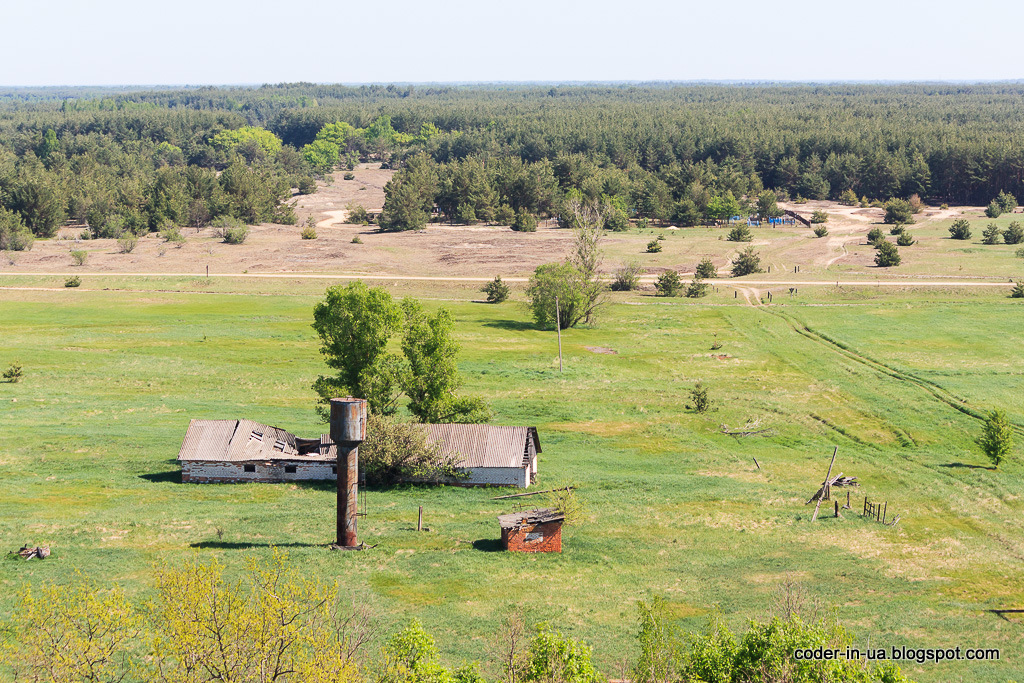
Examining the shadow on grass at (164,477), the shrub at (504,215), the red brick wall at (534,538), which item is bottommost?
the shadow on grass at (164,477)

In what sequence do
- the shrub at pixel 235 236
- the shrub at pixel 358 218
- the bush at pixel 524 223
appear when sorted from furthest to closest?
the shrub at pixel 358 218 < the bush at pixel 524 223 < the shrub at pixel 235 236

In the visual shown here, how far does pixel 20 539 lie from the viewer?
127 ft

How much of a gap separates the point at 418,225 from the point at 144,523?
129 meters

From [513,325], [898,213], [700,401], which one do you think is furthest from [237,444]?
[898,213]

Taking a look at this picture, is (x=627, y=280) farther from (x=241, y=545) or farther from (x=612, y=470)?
(x=241, y=545)

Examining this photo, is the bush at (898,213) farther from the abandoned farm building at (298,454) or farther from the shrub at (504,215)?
the abandoned farm building at (298,454)

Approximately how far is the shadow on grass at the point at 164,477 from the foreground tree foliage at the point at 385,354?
394 inches

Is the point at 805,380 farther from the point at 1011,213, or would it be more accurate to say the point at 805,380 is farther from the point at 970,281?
the point at 1011,213

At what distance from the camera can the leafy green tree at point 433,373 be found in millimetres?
57406

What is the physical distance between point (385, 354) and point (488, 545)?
19097 mm

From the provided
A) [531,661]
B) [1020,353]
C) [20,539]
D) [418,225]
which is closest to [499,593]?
[531,661]

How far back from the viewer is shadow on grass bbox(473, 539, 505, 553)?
40.9 metres

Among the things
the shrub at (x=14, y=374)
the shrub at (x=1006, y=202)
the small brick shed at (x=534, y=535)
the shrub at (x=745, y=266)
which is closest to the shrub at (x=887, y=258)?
the shrub at (x=745, y=266)

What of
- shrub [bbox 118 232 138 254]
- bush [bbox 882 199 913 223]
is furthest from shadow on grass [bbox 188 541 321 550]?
bush [bbox 882 199 913 223]
